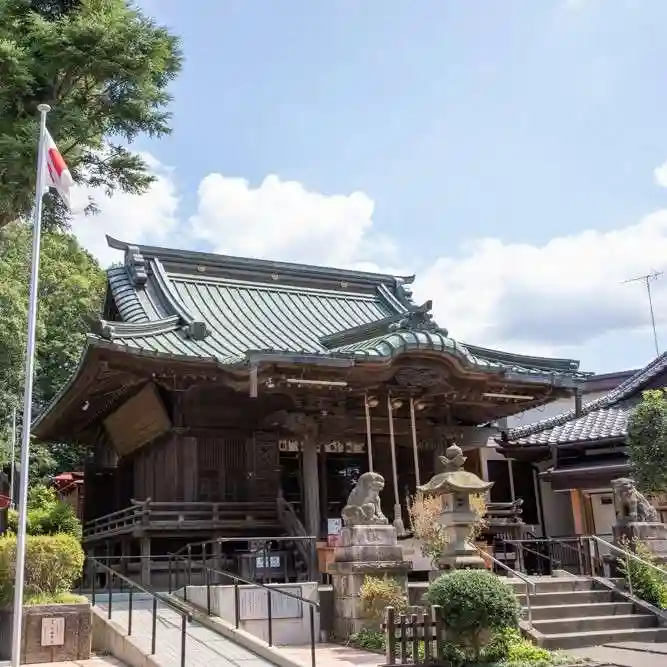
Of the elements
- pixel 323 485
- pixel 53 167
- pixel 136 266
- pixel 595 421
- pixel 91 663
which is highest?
pixel 136 266

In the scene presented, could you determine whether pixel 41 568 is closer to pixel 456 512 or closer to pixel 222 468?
pixel 456 512

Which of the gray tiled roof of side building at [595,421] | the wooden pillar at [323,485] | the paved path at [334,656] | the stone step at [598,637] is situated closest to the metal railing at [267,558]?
the wooden pillar at [323,485]

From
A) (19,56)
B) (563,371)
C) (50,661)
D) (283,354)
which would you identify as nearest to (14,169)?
(19,56)

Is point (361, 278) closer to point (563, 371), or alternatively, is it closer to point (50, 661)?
point (563, 371)

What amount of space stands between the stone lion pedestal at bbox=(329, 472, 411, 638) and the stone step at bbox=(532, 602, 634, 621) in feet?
7.24

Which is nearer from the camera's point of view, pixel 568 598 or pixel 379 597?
pixel 379 597

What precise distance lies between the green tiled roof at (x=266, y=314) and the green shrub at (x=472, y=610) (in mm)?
6623

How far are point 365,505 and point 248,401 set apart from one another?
22.0ft

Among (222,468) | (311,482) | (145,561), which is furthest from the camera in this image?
(222,468)

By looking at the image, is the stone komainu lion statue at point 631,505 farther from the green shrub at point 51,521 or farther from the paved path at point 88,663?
the green shrub at point 51,521

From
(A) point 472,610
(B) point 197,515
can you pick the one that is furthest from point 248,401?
(A) point 472,610

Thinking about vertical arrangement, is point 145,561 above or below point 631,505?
below

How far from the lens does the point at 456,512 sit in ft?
40.2

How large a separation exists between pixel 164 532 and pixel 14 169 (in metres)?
7.79
